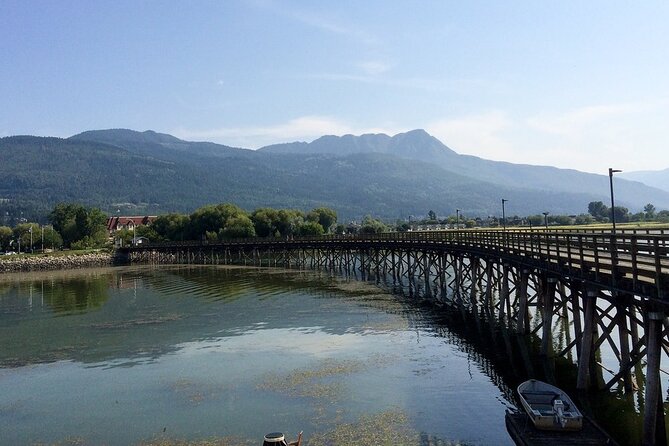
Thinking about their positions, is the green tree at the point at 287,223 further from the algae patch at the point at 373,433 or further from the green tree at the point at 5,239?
the algae patch at the point at 373,433

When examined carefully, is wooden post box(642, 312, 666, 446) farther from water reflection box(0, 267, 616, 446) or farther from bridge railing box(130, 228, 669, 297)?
water reflection box(0, 267, 616, 446)

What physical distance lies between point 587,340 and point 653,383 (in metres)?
4.49

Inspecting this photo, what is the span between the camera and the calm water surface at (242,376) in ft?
63.5

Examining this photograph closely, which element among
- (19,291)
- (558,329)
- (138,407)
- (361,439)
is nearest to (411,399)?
(361,439)

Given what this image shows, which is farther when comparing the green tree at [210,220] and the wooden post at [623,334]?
the green tree at [210,220]

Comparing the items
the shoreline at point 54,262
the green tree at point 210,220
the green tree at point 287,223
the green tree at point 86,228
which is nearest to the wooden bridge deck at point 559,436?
the shoreline at point 54,262

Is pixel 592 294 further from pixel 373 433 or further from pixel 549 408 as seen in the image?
pixel 373 433

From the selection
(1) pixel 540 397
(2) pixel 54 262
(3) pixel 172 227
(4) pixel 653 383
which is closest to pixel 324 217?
(3) pixel 172 227

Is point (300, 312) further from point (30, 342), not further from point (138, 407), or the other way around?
point (138, 407)

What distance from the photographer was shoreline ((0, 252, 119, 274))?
347 ft

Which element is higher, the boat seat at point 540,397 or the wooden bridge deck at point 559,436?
the boat seat at point 540,397

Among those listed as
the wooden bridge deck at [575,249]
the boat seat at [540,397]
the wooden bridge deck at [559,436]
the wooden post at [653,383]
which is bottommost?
the wooden bridge deck at [559,436]

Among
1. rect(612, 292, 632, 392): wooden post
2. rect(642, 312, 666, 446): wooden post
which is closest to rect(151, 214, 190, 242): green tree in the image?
rect(612, 292, 632, 392): wooden post

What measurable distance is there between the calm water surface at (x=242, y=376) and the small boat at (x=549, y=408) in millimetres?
1479
